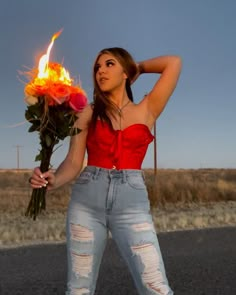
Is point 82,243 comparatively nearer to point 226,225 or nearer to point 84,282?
point 84,282

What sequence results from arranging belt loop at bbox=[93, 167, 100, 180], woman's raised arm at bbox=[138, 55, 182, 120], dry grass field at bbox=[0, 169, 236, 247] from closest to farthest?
belt loop at bbox=[93, 167, 100, 180] < woman's raised arm at bbox=[138, 55, 182, 120] < dry grass field at bbox=[0, 169, 236, 247]

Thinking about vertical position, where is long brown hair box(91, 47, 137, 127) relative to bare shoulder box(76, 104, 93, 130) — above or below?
above

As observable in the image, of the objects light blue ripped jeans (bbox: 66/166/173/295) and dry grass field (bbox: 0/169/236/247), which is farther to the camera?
dry grass field (bbox: 0/169/236/247)

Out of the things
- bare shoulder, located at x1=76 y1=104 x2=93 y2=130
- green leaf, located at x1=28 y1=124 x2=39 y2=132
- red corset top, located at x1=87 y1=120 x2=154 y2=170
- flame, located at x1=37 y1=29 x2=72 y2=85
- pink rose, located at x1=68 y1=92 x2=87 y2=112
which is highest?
flame, located at x1=37 y1=29 x2=72 y2=85

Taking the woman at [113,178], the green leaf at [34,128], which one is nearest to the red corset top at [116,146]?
the woman at [113,178]

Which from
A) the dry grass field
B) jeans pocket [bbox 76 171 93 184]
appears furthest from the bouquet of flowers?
the dry grass field

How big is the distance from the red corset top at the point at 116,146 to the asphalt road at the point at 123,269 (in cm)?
325

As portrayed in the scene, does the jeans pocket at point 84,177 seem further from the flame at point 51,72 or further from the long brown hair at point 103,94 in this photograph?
the flame at point 51,72

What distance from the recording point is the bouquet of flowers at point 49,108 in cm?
302

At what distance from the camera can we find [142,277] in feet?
9.29

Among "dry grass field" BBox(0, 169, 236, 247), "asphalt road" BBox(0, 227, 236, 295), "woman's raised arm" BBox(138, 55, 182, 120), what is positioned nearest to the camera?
"woman's raised arm" BBox(138, 55, 182, 120)

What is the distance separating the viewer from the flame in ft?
10.0

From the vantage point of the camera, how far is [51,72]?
3.09m

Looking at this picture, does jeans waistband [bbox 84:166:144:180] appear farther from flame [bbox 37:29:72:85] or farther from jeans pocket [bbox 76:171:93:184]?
flame [bbox 37:29:72:85]
